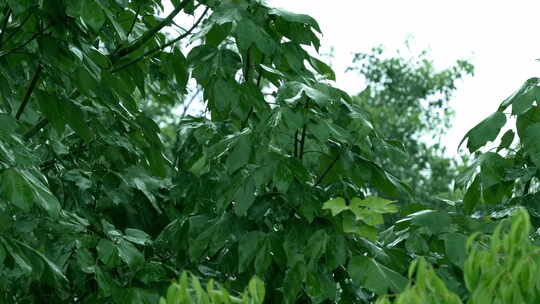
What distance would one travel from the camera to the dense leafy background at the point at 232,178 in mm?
3186

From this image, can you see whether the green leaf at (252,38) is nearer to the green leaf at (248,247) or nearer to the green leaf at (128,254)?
the green leaf at (248,247)

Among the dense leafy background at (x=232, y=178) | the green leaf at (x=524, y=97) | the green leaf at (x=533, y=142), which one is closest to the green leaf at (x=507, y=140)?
the dense leafy background at (x=232, y=178)

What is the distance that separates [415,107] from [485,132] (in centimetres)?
1385

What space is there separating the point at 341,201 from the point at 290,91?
2.01 ft

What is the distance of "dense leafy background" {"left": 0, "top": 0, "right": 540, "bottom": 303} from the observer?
3.19 meters

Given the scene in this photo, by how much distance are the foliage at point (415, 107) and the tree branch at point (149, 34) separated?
482 inches

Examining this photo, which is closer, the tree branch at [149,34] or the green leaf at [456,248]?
the green leaf at [456,248]

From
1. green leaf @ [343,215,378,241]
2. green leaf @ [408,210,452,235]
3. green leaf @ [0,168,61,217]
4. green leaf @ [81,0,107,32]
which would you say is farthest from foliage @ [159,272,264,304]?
green leaf @ [81,0,107,32]

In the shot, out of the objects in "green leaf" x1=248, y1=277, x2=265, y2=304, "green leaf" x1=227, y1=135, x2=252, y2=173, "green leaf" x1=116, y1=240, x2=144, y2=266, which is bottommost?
"green leaf" x1=248, y1=277, x2=265, y2=304

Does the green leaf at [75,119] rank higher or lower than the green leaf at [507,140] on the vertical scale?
higher

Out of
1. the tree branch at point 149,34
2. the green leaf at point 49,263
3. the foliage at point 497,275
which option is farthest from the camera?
the tree branch at point 149,34

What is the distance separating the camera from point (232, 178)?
3445mm

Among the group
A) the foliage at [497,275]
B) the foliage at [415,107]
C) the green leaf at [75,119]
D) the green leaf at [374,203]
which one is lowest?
the foliage at [497,275]

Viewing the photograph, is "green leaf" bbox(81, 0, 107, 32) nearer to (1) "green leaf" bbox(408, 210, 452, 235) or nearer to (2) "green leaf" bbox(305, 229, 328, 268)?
(2) "green leaf" bbox(305, 229, 328, 268)
